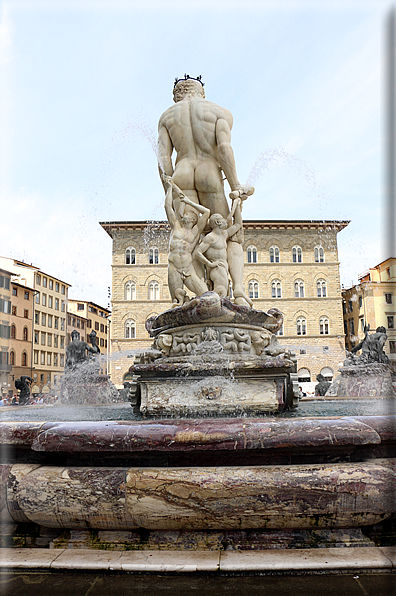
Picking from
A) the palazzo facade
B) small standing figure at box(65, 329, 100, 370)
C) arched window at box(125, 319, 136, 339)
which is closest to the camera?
small standing figure at box(65, 329, 100, 370)

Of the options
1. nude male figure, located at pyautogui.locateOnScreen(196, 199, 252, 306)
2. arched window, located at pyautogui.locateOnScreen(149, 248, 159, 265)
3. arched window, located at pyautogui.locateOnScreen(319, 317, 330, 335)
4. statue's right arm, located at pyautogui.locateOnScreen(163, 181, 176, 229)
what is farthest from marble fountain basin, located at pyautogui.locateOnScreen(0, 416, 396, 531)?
arched window, located at pyautogui.locateOnScreen(319, 317, 330, 335)

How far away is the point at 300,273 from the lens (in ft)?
160

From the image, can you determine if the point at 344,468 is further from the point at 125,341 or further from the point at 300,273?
the point at 300,273

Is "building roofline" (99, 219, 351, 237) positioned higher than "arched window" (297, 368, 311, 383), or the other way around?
"building roofline" (99, 219, 351, 237)

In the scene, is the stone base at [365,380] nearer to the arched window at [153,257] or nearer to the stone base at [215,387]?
the stone base at [215,387]

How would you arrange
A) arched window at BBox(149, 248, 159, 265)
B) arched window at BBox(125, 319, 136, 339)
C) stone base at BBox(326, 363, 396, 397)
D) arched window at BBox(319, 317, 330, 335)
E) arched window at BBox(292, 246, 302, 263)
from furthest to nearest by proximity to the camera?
arched window at BBox(292, 246, 302, 263) → arched window at BBox(149, 248, 159, 265) → arched window at BBox(319, 317, 330, 335) → arched window at BBox(125, 319, 136, 339) → stone base at BBox(326, 363, 396, 397)

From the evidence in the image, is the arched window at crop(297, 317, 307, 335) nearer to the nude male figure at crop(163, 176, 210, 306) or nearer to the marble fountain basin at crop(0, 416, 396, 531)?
the nude male figure at crop(163, 176, 210, 306)

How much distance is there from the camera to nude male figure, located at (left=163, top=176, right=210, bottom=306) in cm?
548

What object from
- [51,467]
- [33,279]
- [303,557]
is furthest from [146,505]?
[33,279]

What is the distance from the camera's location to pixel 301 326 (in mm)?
47500

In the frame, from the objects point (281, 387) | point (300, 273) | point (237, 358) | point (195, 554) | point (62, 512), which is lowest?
point (195, 554)

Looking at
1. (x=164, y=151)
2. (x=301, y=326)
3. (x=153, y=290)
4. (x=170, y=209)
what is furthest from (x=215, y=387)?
(x=301, y=326)

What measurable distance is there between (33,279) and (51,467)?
172ft

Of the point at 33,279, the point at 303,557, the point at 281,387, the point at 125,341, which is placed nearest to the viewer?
the point at 303,557
